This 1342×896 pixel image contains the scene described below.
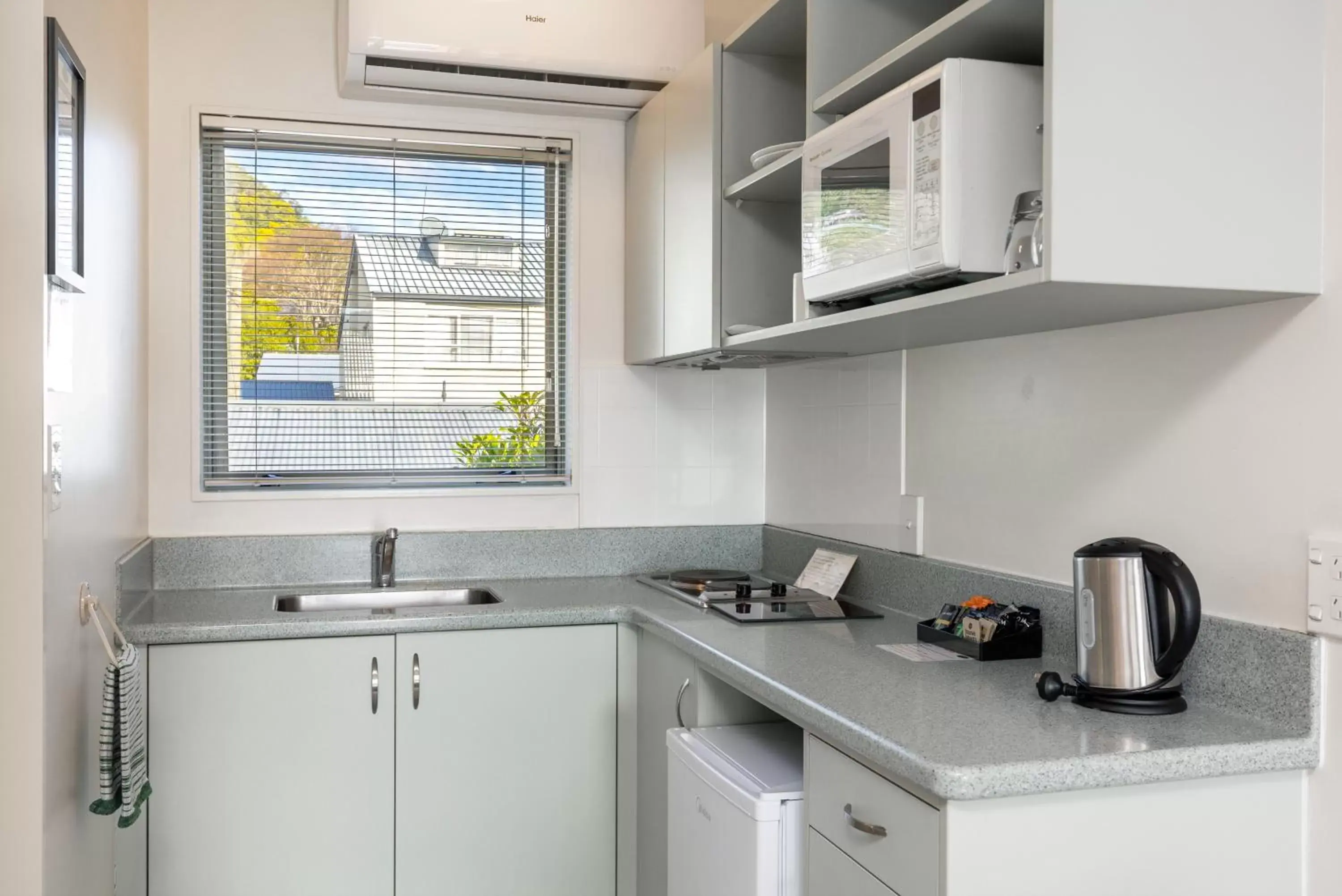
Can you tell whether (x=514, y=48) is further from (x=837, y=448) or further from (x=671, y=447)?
(x=837, y=448)

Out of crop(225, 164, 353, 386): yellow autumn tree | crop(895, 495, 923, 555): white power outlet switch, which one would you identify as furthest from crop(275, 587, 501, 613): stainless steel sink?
crop(895, 495, 923, 555): white power outlet switch

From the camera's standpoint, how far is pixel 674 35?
2.95 m

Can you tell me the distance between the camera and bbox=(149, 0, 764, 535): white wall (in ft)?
9.75

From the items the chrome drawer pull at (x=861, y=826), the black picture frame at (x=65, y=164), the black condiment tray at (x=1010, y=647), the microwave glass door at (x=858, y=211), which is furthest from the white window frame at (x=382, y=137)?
the chrome drawer pull at (x=861, y=826)

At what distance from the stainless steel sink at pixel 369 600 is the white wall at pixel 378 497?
21cm

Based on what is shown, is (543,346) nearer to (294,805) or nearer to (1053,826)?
(294,805)

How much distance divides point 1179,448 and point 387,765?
6.09ft

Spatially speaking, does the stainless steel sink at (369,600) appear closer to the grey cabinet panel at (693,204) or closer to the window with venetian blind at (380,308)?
the window with venetian blind at (380,308)

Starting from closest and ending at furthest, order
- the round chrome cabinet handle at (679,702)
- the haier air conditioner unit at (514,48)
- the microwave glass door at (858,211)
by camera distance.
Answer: the microwave glass door at (858,211) → the round chrome cabinet handle at (679,702) → the haier air conditioner unit at (514,48)

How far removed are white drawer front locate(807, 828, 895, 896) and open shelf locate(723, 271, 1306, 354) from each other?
84cm

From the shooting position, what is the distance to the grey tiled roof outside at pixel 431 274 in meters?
3.17

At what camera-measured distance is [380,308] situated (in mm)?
3176

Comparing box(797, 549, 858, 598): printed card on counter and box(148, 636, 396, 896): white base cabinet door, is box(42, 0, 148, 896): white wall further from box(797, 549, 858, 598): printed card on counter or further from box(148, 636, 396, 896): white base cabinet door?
box(797, 549, 858, 598): printed card on counter

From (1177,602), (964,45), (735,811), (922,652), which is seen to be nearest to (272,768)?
(735,811)
